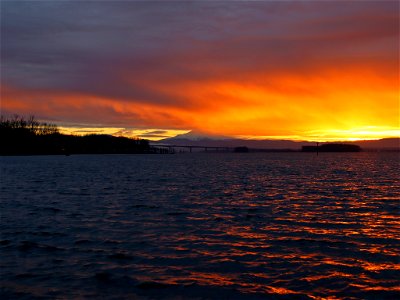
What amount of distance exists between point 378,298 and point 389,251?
254 inches

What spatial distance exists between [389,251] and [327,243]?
2.91 m

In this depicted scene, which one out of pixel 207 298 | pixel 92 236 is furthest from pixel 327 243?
pixel 92 236

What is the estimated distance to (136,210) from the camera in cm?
3303

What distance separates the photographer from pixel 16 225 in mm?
26250

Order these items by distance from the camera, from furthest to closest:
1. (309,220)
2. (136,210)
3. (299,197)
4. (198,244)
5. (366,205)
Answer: (299,197), (366,205), (136,210), (309,220), (198,244)

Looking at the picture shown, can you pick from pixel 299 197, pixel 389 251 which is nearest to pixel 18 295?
pixel 389 251

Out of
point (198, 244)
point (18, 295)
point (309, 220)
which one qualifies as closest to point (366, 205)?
point (309, 220)

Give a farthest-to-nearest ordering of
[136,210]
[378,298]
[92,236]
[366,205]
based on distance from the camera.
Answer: [366,205] < [136,210] < [92,236] < [378,298]

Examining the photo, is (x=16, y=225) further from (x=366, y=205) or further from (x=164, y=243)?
(x=366, y=205)

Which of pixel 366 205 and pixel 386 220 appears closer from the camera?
pixel 386 220

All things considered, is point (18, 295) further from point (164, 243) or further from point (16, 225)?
point (16, 225)

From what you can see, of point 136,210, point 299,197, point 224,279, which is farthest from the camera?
point 299,197

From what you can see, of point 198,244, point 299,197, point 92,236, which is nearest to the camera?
point 198,244

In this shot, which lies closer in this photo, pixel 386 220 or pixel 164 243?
pixel 164 243
